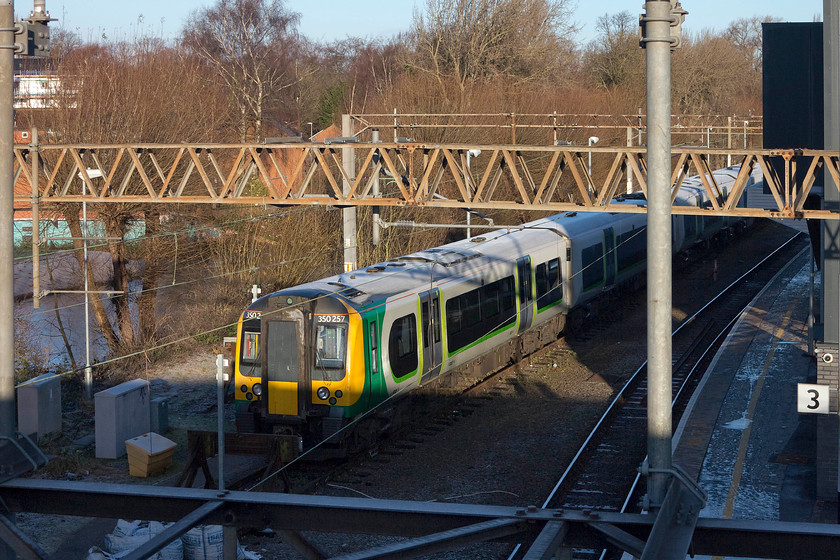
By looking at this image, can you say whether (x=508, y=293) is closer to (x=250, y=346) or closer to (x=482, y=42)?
(x=250, y=346)

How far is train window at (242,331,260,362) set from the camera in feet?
43.3

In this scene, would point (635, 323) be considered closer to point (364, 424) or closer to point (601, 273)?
point (601, 273)

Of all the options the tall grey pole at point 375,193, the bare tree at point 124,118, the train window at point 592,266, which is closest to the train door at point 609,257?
the train window at point 592,266

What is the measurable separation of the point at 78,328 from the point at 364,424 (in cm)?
1744

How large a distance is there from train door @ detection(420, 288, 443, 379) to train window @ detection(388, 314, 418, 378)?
0.95 ft

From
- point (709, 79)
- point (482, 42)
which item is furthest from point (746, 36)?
point (482, 42)

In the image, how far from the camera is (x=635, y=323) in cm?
2306

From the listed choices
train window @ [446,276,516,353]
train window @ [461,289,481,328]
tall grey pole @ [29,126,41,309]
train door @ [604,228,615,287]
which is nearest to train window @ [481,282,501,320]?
train window @ [446,276,516,353]

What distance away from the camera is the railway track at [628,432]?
37.9 ft

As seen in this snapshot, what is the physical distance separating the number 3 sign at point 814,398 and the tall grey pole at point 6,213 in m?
8.87

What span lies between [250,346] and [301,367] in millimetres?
900

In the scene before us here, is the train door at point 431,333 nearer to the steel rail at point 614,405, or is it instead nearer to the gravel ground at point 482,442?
the gravel ground at point 482,442

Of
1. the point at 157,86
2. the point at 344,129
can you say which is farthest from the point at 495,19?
the point at 344,129

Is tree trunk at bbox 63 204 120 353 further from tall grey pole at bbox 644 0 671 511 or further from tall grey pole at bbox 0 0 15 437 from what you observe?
tall grey pole at bbox 644 0 671 511
